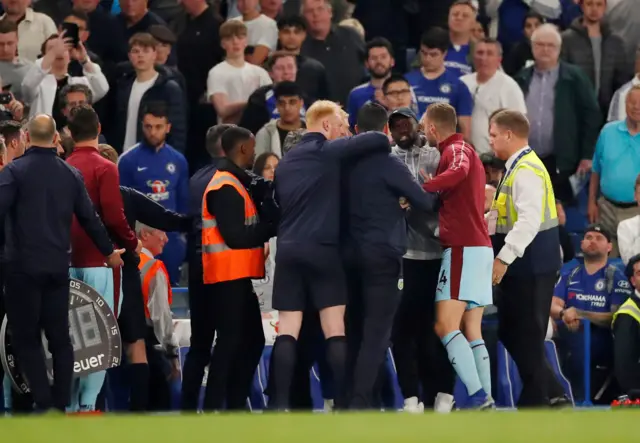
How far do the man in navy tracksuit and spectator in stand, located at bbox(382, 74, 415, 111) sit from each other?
294 cm

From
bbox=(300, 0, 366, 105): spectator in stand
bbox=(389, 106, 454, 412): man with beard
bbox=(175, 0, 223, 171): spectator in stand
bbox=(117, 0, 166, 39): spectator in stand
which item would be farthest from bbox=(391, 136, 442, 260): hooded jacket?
bbox=(117, 0, 166, 39): spectator in stand

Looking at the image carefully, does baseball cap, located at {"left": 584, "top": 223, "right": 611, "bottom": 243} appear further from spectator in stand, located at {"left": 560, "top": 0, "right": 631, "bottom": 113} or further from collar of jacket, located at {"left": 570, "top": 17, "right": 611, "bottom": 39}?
collar of jacket, located at {"left": 570, "top": 17, "right": 611, "bottom": 39}

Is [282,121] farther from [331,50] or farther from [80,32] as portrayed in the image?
[80,32]

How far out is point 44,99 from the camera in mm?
14289

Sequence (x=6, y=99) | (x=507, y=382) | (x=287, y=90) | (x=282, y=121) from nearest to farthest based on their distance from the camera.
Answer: (x=507, y=382) → (x=6, y=99) → (x=287, y=90) → (x=282, y=121)

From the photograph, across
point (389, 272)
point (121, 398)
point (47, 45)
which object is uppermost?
point (47, 45)

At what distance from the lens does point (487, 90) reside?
612 inches

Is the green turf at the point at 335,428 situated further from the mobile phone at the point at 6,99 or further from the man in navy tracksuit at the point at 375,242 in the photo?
the mobile phone at the point at 6,99

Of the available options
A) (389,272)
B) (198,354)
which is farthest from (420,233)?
(198,354)

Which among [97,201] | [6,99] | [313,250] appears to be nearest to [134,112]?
[6,99]

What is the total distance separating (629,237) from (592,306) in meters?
0.97

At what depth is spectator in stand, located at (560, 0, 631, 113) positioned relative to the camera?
54.2 ft

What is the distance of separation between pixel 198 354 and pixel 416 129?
84.1 inches

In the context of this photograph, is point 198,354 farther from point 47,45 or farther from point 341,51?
point 341,51
